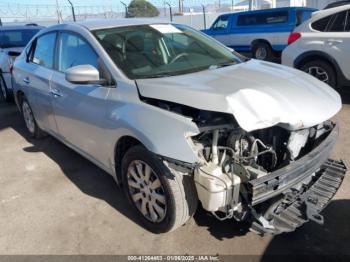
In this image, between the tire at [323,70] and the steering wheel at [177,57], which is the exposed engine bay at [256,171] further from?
the tire at [323,70]

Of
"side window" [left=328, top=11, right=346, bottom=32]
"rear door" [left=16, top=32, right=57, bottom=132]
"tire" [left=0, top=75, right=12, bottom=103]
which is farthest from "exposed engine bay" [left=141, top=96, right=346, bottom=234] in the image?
"tire" [left=0, top=75, right=12, bottom=103]

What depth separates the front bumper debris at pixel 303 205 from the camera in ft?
8.85

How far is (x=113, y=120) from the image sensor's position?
317 cm

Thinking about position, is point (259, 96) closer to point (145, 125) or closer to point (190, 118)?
point (190, 118)

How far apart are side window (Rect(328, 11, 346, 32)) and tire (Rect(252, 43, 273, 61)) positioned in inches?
249

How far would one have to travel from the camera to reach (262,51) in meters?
13.1

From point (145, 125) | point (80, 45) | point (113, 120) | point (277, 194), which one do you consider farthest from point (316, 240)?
point (80, 45)

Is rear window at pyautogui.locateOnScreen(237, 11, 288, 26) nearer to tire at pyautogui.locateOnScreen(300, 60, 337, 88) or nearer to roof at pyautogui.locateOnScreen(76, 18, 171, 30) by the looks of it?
tire at pyautogui.locateOnScreen(300, 60, 337, 88)

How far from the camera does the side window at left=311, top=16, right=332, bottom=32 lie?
6.60 metres

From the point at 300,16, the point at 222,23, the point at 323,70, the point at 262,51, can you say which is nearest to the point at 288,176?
the point at 323,70

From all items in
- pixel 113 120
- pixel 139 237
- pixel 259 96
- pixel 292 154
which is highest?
pixel 259 96

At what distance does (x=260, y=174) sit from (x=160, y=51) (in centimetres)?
168

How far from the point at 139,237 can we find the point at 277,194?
4.15 ft

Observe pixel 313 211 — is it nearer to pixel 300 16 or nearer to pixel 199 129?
pixel 199 129
